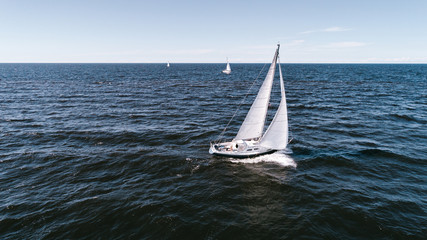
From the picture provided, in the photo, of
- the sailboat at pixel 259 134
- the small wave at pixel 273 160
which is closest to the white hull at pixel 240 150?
the sailboat at pixel 259 134

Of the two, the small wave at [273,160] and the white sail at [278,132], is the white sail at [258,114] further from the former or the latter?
the small wave at [273,160]

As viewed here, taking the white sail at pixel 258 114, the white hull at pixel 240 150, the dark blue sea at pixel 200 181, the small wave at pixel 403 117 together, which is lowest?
the dark blue sea at pixel 200 181

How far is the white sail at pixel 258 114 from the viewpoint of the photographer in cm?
2328

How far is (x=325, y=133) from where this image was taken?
35.6 meters

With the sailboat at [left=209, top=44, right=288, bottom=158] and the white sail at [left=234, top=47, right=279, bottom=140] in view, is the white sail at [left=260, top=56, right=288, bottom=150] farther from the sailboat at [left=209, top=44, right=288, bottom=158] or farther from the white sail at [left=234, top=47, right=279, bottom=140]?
the white sail at [left=234, top=47, right=279, bottom=140]

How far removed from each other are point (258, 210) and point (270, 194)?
2.67 metres

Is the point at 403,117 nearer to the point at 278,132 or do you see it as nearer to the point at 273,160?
the point at 273,160

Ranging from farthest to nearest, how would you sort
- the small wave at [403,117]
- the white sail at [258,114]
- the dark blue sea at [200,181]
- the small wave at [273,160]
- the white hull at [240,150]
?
the small wave at [403,117]
the small wave at [273,160]
the white hull at [240,150]
the white sail at [258,114]
the dark blue sea at [200,181]

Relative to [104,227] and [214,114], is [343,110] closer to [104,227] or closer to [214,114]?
[214,114]

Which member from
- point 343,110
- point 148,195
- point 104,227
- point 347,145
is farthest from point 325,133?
point 104,227

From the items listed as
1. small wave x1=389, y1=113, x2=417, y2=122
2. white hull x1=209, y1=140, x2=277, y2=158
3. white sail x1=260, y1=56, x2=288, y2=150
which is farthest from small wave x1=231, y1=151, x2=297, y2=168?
small wave x1=389, y1=113, x2=417, y2=122

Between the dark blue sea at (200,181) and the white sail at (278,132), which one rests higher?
the white sail at (278,132)

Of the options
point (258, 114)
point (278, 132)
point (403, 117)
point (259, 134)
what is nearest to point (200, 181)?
point (259, 134)

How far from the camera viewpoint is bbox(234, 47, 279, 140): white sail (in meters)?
23.3
